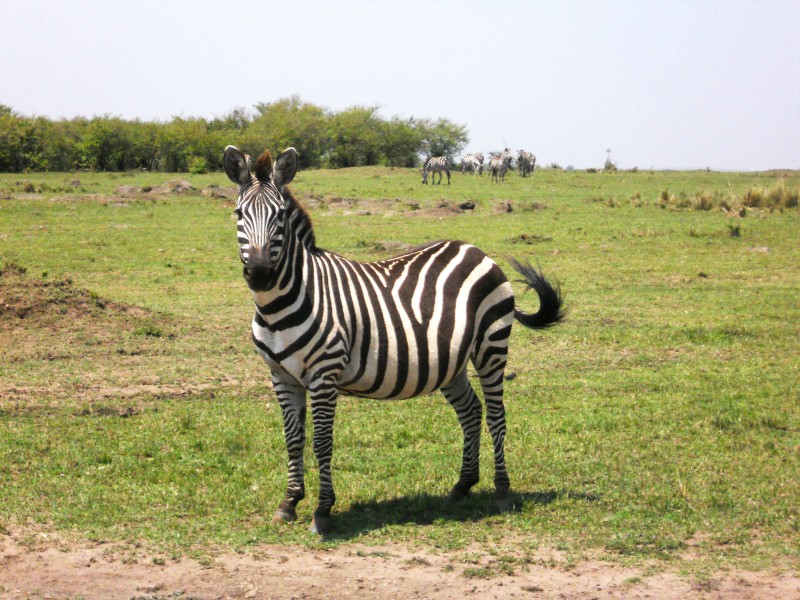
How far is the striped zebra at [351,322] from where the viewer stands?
627 cm

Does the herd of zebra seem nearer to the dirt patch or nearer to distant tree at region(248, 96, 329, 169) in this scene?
distant tree at region(248, 96, 329, 169)

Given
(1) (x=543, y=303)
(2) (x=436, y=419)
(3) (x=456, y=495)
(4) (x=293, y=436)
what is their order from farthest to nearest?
1. (2) (x=436, y=419)
2. (1) (x=543, y=303)
3. (3) (x=456, y=495)
4. (4) (x=293, y=436)

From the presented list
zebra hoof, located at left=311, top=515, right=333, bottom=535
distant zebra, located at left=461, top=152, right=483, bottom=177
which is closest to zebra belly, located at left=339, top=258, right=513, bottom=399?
zebra hoof, located at left=311, top=515, right=333, bottom=535

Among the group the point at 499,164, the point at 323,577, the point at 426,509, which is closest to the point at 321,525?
the point at 323,577

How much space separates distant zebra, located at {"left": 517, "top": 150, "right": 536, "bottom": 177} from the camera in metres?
46.8

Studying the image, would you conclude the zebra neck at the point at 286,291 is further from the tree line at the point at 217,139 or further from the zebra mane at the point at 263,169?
the tree line at the point at 217,139

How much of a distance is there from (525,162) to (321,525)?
4205 cm

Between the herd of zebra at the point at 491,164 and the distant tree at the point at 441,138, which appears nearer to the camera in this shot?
the herd of zebra at the point at 491,164

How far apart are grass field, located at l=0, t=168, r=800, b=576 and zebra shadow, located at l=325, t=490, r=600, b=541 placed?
0.08 ft

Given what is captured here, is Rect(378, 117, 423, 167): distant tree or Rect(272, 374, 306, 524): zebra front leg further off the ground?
Rect(378, 117, 423, 167): distant tree

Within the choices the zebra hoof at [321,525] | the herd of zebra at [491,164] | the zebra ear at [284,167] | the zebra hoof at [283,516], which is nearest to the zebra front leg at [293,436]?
the zebra hoof at [283,516]

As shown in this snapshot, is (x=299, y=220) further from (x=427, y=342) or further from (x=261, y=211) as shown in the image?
(x=427, y=342)

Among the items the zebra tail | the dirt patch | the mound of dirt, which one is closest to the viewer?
the dirt patch

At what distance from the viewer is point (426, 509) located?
681 cm
